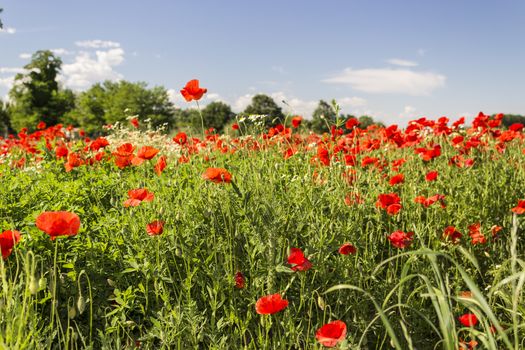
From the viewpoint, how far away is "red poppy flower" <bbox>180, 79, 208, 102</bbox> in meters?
2.95

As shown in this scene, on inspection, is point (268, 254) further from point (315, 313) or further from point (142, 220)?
point (142, 220)

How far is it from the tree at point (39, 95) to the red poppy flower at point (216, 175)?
48.0 metres

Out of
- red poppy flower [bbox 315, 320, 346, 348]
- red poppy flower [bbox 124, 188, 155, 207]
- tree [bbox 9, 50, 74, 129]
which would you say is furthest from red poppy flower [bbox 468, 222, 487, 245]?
tree [bbox 9, 50, 74, 129]

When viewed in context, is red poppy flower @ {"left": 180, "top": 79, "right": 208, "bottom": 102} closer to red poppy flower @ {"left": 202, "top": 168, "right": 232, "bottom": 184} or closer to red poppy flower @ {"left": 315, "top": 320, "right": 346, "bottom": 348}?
red poppy flower @ {"left": 202, "top": 168, "right": 232, "bottom": 184}

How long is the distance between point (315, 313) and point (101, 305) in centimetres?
115

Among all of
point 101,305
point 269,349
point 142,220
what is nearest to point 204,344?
point 269,349

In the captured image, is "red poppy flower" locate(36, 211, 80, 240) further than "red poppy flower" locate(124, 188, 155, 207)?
No

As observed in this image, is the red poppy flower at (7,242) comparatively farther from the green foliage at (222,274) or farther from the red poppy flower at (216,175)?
the red poppy flower at (216,175)

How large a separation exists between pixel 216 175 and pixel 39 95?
50406 millimetres

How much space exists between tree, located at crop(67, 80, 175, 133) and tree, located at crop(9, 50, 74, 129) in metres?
2.12

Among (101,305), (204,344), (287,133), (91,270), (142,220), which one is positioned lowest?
(204,344)

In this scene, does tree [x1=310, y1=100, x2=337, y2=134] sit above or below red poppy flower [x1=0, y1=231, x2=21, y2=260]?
above

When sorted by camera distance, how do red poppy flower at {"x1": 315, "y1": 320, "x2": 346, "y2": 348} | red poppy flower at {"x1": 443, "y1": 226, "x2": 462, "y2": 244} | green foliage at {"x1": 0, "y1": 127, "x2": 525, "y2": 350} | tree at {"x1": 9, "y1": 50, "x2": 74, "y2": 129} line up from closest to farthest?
red poppy flower at {"x1": 315, "y1": 320, "x2": 346, "y2": 348}, green foliage at {"x1": 0, "y1": 127, "x2": 525, "y2": 350}, red poppy flower at {"x1": 443, "y1": 226, "x2": 462, "y2": 244}, tree at {"x1": 9, "y1": 50, "x2": 74, "y2": 129}

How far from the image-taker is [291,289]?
273 centimetres
